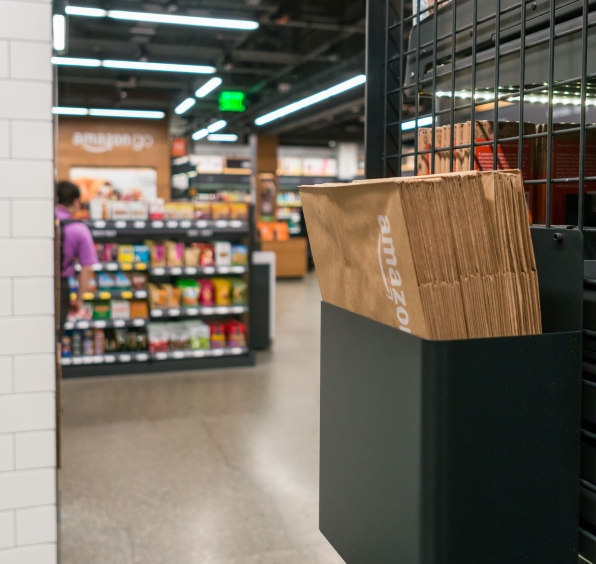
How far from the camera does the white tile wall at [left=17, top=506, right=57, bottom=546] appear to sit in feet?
8.98

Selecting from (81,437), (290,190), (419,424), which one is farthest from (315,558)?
(290,190)

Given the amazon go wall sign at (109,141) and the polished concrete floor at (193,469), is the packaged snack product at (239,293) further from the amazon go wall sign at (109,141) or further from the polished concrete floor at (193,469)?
the amazon go wall sign at (109,141)

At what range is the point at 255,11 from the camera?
9.50 metres

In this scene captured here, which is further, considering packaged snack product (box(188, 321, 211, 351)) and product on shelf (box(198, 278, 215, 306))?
product on shelf (box(198, 278, 215, 306))

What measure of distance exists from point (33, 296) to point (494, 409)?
2179 millimetres

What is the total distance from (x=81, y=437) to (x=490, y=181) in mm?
4660

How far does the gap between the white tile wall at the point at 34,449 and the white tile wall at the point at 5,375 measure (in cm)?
19

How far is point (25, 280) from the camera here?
2.65 meters

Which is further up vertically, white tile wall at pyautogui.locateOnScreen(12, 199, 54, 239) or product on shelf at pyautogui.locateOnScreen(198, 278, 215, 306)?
white tile wall at pyautogui.locateOnScreen(12, 199, 54, 239)

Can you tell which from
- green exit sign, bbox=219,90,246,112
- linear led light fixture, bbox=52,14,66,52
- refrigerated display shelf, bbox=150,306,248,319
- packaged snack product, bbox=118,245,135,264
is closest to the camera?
linear led light fixture, bbox=52,14,66,52

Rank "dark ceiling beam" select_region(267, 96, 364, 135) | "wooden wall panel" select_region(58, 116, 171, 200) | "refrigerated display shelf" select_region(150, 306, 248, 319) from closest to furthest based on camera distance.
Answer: "refrigerated display shelf" select_region(150, 306, 248, 319), "wooden wall panel" select_region(58, 116, 171, 200), "dark ceiling beam" select_region(267, 96, 364, 135)

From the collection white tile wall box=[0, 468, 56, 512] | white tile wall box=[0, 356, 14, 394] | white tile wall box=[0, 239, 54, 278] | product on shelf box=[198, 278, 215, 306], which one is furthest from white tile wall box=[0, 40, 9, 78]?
product on shelf box=[198, 278, 215, 306]

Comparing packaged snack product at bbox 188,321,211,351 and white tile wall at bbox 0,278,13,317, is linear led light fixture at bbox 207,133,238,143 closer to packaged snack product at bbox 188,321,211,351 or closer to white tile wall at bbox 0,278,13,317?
packaged snack product at bbox 188,321,211,351

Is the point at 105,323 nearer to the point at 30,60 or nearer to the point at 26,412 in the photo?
the point at 26,412
